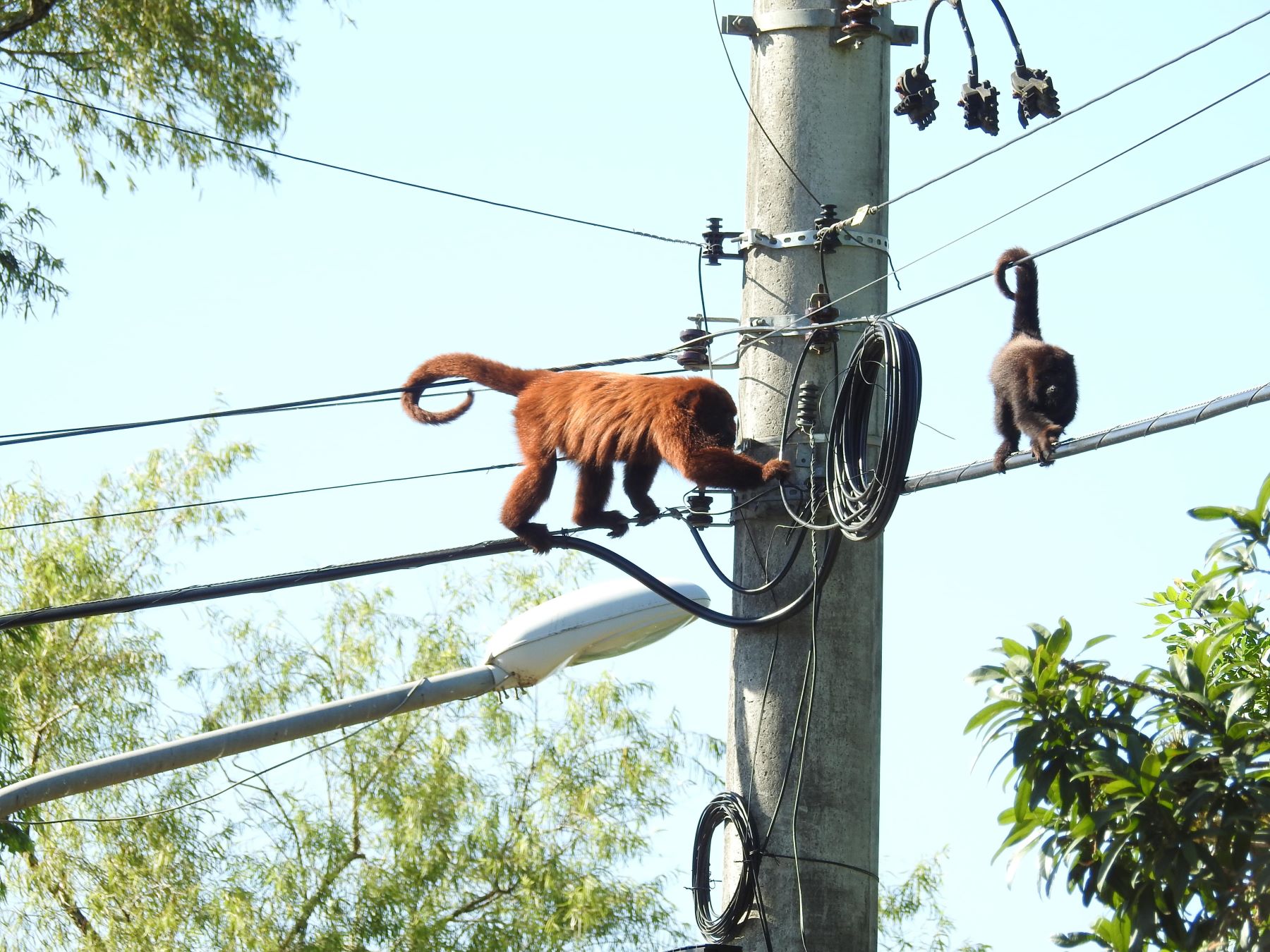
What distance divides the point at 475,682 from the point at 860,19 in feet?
9.87

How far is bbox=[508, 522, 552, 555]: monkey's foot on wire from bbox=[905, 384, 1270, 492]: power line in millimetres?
1712

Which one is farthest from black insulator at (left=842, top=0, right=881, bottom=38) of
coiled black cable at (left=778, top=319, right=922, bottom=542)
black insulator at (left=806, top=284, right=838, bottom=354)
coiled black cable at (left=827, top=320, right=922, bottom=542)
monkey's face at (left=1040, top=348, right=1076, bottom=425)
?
monkey's face at (left=1040, top=348, right=1076, bottom=425)

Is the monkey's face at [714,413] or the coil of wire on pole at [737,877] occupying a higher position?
the monkey's face at [714,413]

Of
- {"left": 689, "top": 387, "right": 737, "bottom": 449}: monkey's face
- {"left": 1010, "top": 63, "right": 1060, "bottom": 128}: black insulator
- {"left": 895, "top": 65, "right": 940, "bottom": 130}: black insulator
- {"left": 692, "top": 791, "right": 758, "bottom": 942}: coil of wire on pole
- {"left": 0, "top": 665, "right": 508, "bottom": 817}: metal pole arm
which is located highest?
{"left": 895, "top": 65, "right": 940, "bottom": 130}: black insulator

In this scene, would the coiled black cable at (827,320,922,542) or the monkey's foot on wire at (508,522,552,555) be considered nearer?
the coiled black cable at (827,320,922,542)

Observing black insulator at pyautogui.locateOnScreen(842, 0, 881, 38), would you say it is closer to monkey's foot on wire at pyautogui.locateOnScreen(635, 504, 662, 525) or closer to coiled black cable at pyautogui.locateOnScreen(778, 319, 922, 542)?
coiled black cable at pyautogui.locateOnScreen(778, 319, 922, 542)

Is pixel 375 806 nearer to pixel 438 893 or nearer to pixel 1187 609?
pixel 438 893

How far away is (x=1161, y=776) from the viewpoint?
4.54 meters

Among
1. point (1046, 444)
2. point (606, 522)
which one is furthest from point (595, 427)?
point (1046, 444)

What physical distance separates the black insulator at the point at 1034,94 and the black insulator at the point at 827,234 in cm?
73

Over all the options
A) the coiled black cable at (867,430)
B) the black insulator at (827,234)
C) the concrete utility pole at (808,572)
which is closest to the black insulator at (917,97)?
the concrete utility pole at (808,572)

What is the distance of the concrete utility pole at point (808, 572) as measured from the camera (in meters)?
5.74

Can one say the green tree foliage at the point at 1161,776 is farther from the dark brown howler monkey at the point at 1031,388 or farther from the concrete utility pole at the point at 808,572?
the dark brown howler monkey at the point at 1031,388

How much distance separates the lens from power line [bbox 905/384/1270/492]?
15.6 feet
